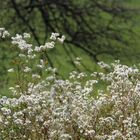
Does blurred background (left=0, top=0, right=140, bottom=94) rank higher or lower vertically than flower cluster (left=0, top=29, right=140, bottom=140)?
higher

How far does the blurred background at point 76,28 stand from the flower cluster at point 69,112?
1494 cm

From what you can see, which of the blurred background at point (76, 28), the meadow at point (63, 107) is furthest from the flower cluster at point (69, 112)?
the blurred background at point (76, 28)

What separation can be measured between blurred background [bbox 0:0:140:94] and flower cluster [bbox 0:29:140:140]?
14.9 m

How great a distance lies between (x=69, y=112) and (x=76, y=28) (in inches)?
716

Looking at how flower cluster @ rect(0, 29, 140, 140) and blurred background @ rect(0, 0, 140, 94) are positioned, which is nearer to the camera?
flower cluster @ rect(0, 29, 140, 140)

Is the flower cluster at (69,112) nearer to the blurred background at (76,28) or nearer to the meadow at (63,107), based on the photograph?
the meadow at (63,107)

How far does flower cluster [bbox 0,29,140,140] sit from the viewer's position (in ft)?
21.5

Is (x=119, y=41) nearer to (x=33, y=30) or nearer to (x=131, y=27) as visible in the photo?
(x=131, y=27)

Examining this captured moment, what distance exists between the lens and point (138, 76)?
7273 mm

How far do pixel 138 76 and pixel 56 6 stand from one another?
16.5m

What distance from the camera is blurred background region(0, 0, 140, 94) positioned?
23.0 meters

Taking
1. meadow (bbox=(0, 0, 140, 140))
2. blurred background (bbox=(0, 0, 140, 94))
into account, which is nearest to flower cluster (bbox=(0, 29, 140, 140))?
meadow (bbox=(0, 0, 140, 140))

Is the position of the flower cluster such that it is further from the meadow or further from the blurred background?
the blurred background

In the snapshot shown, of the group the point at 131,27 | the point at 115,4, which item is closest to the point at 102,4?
the point at 115,4
